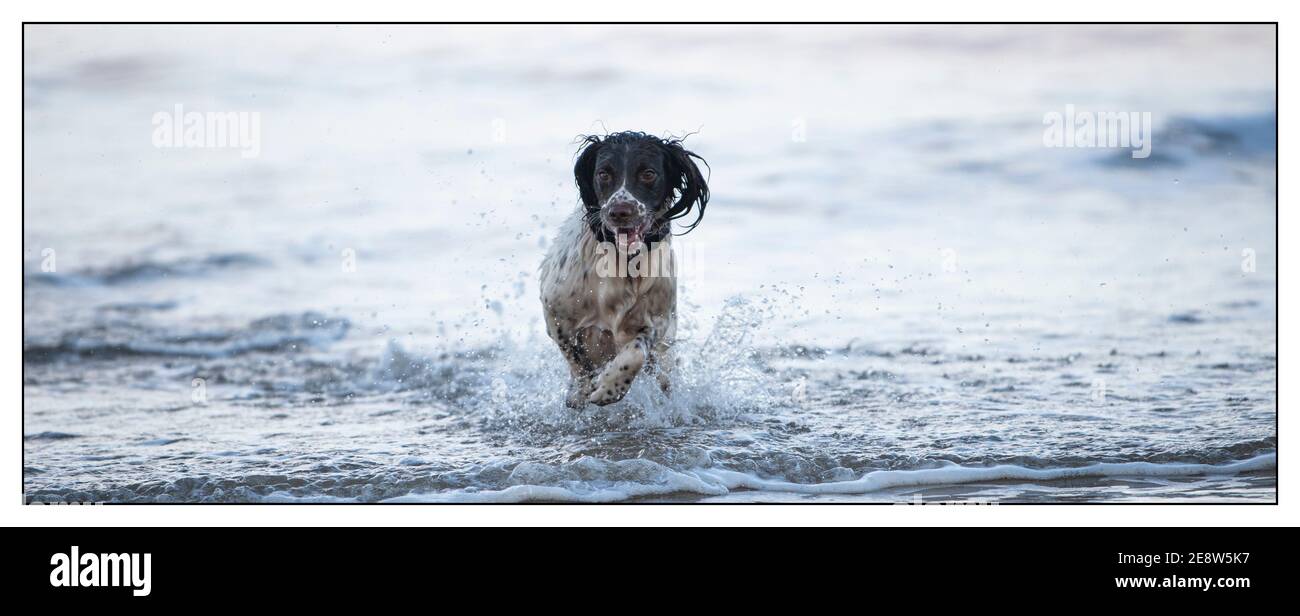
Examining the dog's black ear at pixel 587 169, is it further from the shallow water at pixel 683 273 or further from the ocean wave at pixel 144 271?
the ocean wave at pixel 144 271

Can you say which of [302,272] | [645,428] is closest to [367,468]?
[645,428]

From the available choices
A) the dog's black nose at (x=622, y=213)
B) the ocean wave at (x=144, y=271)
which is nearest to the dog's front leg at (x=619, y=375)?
the dog's black nose at (x=622, y=213)

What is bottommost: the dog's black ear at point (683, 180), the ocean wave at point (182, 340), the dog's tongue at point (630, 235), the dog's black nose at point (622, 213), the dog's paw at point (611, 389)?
the dog's paw at point (611, 389)

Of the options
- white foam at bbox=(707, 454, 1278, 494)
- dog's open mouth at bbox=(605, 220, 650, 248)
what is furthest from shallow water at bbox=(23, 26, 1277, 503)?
dog's open mouth at bbox=(605, 220, 650, 248)

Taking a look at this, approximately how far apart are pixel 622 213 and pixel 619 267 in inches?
13.9

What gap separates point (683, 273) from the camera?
6.25 m

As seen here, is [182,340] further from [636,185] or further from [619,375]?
[636,185]

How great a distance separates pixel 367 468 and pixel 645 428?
1112mm

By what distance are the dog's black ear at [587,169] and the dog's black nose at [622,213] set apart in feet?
1.07

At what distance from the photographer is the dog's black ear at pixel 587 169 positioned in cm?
499

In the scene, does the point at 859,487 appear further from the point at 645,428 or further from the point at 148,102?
the point at 148,102

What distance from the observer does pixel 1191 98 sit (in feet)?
34.3

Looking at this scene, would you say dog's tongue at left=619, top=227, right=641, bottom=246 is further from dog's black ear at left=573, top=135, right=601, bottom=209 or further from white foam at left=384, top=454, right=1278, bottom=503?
white foam at left=384, top=454, right=1278, bottom=503

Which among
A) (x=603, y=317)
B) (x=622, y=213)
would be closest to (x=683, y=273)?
(x=603, y=317)
